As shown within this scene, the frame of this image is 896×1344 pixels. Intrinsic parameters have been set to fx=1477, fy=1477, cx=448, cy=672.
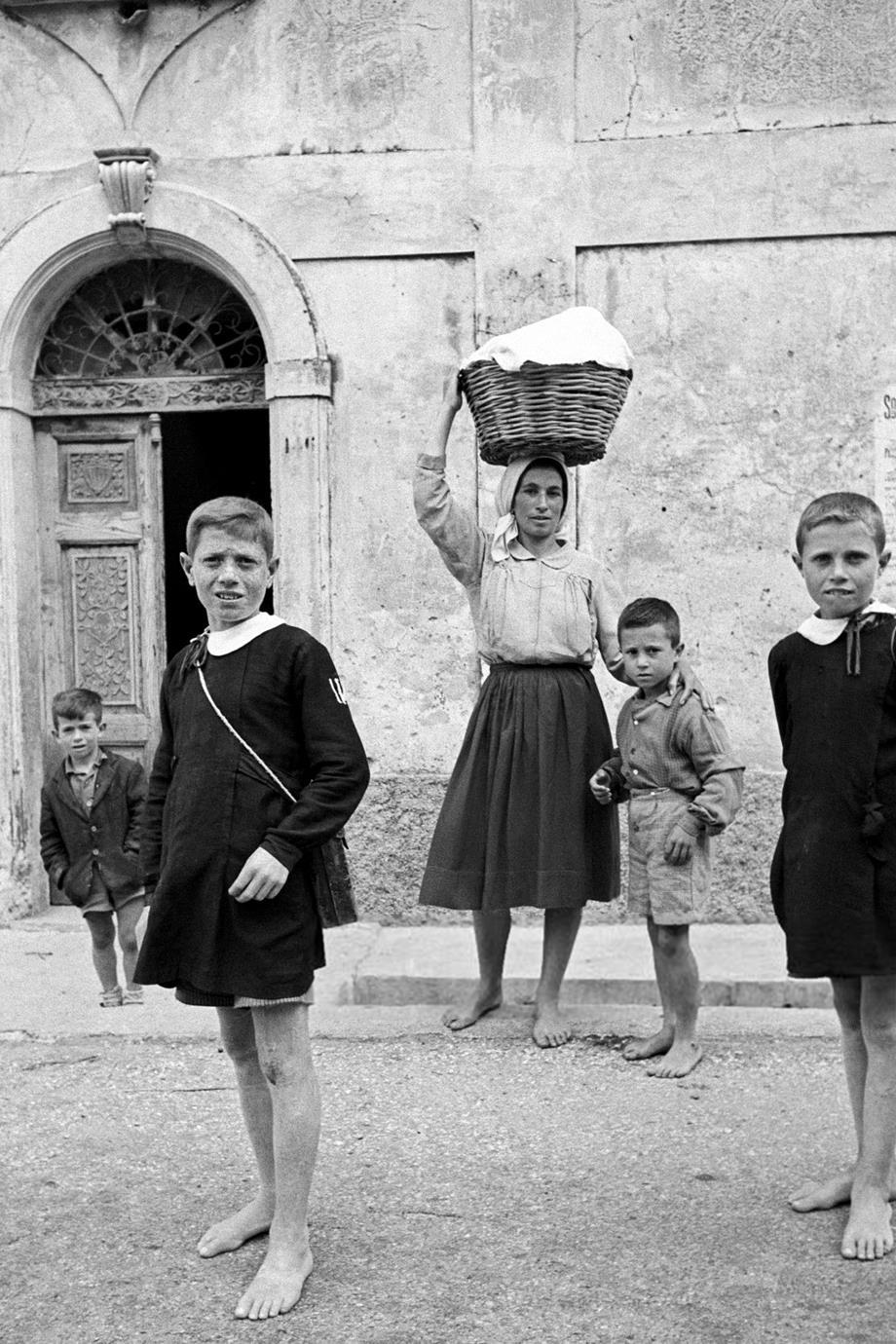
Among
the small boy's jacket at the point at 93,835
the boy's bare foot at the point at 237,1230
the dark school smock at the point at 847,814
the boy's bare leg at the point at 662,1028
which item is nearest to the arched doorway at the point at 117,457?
the small boy's jacket at the point at 93,835

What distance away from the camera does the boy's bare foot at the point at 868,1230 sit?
3.35 metres

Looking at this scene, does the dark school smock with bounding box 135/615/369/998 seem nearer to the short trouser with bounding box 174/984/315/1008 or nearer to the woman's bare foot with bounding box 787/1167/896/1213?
the short trouser with bounding box 174/984/315/1008

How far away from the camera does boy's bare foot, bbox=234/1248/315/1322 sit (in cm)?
312

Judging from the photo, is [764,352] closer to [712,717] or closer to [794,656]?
[712,717]

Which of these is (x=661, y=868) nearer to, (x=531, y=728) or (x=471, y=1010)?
(x=531, y=728)

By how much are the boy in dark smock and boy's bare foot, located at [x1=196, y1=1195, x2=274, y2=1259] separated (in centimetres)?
21

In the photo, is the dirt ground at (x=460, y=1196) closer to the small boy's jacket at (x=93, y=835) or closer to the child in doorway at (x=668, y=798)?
the child in doorway at (x=668, y=798)

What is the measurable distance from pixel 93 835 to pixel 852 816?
10.4 feet

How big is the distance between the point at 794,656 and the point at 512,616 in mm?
1786

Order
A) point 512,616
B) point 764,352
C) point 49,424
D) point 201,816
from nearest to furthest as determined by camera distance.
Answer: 1. point 201,816
2. point 512,616
3. point 764,352
4. point 49,424

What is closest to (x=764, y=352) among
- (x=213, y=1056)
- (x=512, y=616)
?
(x=512, y=616)

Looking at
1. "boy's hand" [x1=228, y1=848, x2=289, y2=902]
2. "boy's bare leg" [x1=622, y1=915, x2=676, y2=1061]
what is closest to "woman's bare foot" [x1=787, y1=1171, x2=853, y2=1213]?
"boy's bare leg" [x1=622, y1=915, x2=676, y2=1061]

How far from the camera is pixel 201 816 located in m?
3.23

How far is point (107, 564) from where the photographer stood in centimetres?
778
